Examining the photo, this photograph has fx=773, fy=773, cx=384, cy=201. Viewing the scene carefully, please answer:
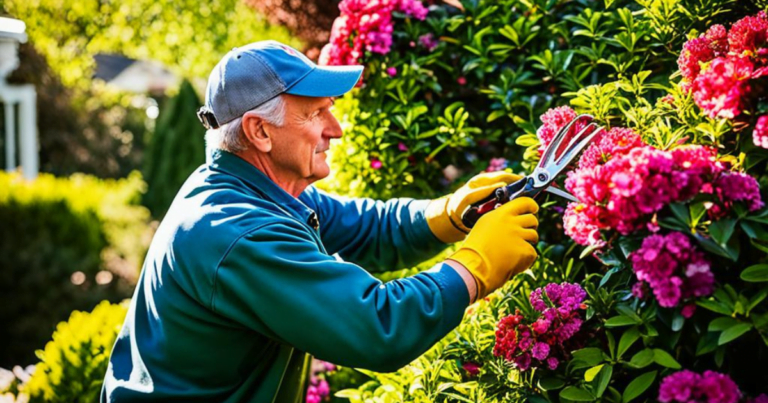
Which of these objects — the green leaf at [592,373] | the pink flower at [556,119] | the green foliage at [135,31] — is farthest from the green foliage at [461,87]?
the green foliage at [135,31]

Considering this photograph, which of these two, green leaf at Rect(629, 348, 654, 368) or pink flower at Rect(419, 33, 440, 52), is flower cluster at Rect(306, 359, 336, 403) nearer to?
pink flower at Rect(419, 33, 440, 52)

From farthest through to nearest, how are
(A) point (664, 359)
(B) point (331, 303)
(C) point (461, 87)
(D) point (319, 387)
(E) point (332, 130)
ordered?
1. (D) point (319, 387)
2. (C) point (461, 87)
3. (E) point (332, 130)
4. (B) point (331, 303)
5. (A) point (664, 359)

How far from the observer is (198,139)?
44.3ft

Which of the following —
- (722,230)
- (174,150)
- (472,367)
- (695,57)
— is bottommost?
(174,150)

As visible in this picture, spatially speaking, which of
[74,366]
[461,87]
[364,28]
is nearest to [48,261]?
[74,366]

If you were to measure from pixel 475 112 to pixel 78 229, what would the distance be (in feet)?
18.5

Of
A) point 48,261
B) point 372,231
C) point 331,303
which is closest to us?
point 331,303

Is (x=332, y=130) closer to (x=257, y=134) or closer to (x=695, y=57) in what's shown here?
(x=257, y=134)

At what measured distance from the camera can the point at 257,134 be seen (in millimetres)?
2279

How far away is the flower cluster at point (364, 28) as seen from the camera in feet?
10.6

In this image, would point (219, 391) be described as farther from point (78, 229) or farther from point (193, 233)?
point (78, 229)

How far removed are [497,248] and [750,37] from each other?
2.70 feet

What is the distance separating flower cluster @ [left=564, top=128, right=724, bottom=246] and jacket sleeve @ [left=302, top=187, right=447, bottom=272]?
1.02 m

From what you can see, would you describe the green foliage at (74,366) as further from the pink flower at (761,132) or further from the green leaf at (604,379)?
the pink flower at (761,132)
